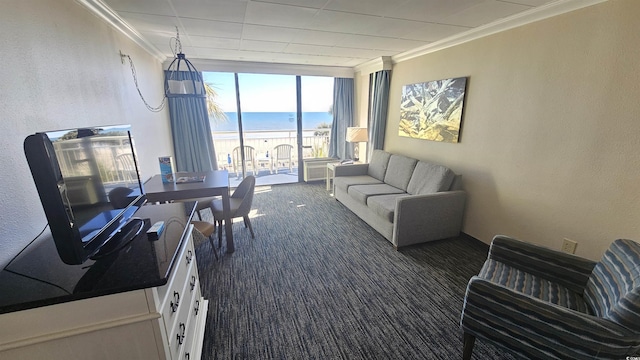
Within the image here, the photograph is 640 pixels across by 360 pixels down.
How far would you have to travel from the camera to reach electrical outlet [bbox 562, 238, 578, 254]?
6.97ft

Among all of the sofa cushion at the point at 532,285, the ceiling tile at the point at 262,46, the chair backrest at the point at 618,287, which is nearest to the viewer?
the chair backrest at the point at 618,287

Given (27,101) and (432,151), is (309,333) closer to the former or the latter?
(27,101)

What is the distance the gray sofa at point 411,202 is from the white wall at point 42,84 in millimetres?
2676

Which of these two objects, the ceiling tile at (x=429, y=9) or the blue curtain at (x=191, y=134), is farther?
the blue curtain at (x=191, y=134)

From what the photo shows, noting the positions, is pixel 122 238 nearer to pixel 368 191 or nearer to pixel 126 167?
pixel 126 167

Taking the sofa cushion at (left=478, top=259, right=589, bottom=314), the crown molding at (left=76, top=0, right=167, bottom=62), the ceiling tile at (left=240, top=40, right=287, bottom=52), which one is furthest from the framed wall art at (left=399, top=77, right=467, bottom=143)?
the crown molding at (left=76, top=0, right=167, bottom=62)

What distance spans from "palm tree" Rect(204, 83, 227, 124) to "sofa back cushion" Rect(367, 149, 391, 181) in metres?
2.86

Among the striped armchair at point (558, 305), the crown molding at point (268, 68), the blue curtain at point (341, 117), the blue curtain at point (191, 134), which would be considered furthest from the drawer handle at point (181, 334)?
the blue curtain at point (341, 117)

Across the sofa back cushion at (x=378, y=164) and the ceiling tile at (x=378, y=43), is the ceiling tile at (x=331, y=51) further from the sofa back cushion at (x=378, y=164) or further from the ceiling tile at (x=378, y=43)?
the sofa back cushion at (x=378, y=164)

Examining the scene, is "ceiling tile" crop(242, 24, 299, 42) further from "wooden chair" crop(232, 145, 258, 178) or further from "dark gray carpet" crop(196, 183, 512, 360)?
"wooden chair" crop(232, 145, 258, 178)

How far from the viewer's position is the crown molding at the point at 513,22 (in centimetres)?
199

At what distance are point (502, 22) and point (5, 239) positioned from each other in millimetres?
3762

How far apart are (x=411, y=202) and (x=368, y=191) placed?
830 mm

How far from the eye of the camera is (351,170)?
4371mm
